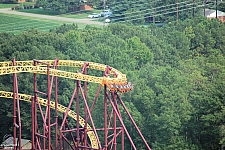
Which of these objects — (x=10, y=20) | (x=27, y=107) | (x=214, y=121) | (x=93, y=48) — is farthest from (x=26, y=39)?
(x=214, y=121)

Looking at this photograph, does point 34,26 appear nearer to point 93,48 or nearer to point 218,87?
point 93,48

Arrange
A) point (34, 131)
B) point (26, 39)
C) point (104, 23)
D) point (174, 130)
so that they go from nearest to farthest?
1. point (34, 131)
2. point (174, 130)
3. point (26, 39)
4. point (104, 23)

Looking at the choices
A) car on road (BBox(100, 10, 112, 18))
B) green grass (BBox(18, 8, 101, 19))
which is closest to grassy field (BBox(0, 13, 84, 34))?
green grass (BBox(18, 8, 101, 19))

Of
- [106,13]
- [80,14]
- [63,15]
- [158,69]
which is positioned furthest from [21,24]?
[158,69]

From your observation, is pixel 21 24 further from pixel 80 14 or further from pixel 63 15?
pixel 80 14

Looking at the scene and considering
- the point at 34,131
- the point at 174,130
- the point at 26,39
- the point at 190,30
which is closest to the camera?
the point at 34,131
